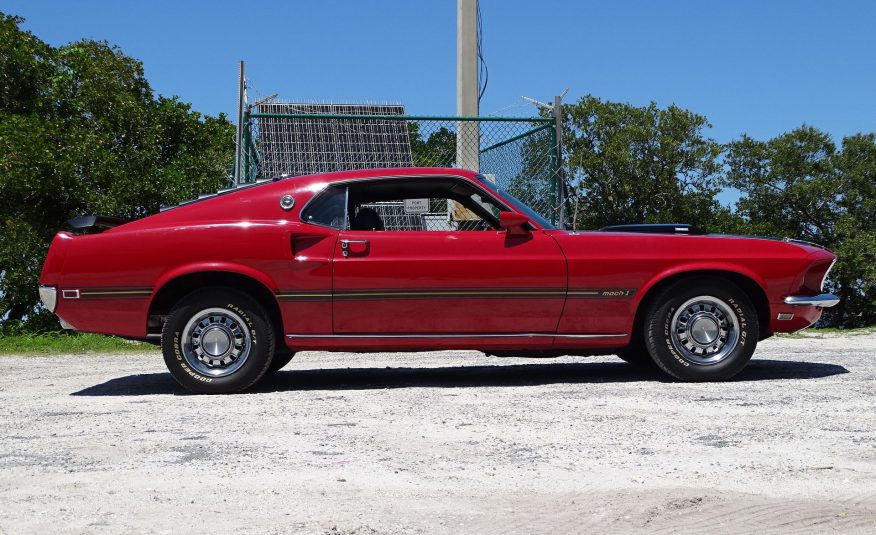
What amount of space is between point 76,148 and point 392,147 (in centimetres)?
745

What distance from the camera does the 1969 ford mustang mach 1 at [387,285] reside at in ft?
20.8

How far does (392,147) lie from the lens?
11.2m

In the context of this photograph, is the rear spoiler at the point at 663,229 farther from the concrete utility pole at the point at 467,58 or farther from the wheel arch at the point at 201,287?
the concrete utility pole at the point at 467,58

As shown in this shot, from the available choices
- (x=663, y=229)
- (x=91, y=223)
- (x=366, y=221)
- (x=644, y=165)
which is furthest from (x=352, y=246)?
(x=644, y=165)

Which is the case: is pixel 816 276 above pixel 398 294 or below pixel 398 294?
above

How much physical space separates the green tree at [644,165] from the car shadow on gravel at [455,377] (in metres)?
18.1

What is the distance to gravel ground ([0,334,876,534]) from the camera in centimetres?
343

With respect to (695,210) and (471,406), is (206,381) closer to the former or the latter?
(471,406)

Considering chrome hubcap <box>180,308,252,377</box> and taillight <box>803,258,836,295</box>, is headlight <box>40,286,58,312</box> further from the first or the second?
taillight <box>803,258,836,295</box>

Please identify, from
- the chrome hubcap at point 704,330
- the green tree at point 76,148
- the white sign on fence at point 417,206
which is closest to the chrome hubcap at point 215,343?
the white sign on fence at point 417,206

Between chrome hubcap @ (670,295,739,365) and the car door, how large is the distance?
0.84 m

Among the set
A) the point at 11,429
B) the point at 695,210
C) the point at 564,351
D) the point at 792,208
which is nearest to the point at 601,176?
the point at 695,210

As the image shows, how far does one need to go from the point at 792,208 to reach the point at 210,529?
26.2 meters

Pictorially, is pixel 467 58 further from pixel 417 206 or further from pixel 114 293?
pixel 114 293
